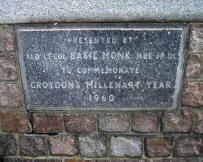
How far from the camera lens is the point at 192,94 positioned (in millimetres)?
1354

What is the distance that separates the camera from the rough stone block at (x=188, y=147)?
143cm

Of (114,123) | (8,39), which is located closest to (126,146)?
(114,123)

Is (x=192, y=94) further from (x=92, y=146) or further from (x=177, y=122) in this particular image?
(x=92, y=146)

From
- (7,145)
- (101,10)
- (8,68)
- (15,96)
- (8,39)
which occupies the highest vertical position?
(101,10)

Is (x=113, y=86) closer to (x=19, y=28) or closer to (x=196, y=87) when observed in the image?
(x=196, y=87)

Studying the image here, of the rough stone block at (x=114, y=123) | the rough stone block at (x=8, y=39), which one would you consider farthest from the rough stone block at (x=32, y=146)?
the rough stone block at (x=8, y=39)

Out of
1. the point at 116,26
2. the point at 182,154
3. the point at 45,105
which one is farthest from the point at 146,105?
Result: the point at 45,105

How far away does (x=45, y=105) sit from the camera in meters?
1.42

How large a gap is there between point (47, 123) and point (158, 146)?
0.81 metres

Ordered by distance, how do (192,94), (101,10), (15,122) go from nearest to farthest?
(101,10) → (192,94) → (15,122)

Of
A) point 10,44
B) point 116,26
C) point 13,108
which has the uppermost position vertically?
point 116,26

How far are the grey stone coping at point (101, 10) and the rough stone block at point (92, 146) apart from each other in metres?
0.81

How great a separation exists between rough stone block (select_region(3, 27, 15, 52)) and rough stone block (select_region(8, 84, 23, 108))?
0.25 metres

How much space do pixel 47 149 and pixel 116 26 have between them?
3.29ft
